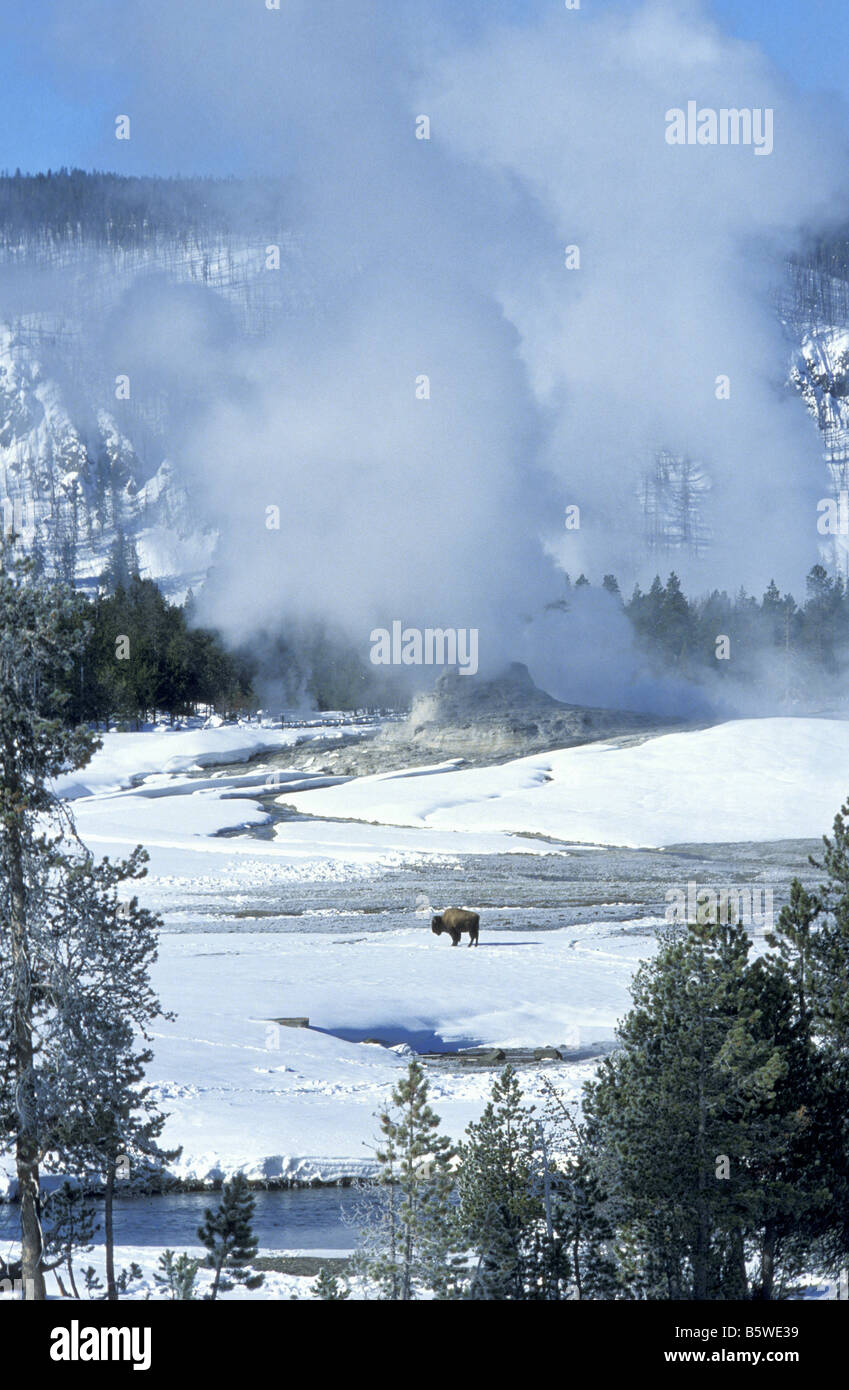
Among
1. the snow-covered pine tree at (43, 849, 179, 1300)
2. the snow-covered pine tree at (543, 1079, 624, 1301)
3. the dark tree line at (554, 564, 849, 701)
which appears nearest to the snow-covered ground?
the snow-covered pine tree at (543, 1079, 624, 1301)

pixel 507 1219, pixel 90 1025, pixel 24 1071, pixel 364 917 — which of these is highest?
pixel 90 1025

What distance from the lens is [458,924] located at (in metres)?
33.0

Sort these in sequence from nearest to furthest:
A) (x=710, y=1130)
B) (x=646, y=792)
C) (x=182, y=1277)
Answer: (x=182, y=1277), (x=710, y=1130), (x=646, y=792)

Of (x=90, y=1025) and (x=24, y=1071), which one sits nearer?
(x=24, y=1071)

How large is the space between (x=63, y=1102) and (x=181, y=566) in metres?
187

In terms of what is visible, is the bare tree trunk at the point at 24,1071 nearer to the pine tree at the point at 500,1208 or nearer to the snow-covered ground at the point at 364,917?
the pine tree at the point at 500,1208

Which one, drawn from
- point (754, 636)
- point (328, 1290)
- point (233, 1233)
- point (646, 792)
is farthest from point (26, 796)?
point (754, 636)

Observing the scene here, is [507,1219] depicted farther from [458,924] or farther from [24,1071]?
[458,924]

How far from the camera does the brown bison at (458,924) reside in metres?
32.8

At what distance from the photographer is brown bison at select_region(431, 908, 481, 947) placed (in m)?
32.8

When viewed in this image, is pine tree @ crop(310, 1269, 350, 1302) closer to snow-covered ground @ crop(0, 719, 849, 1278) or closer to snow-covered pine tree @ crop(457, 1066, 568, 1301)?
snow-covered pine tree @ crop(457, 1066, 568, 1301)

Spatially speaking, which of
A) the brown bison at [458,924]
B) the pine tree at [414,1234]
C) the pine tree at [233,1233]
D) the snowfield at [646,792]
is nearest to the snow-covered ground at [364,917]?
the snowfield at [646,792]

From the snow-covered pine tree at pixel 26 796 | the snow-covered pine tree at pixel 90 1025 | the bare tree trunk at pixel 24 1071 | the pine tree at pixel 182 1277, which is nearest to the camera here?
the snow-covered pine tree at pixel 26 796
